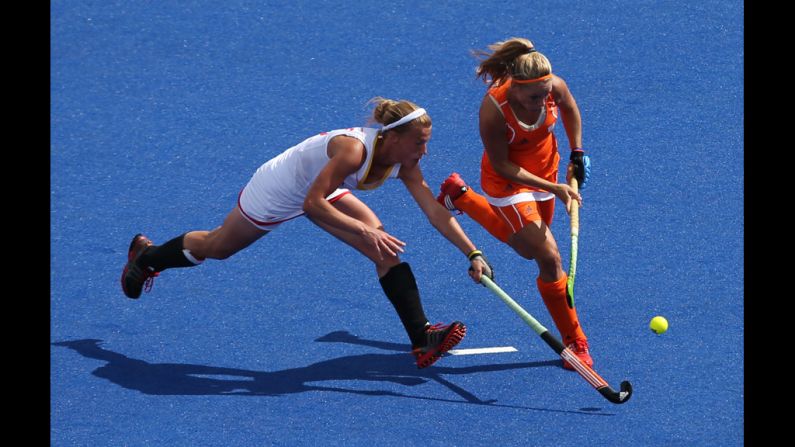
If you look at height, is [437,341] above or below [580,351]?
below

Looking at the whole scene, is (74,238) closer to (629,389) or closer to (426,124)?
(426,124)

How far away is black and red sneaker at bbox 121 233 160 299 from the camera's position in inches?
278

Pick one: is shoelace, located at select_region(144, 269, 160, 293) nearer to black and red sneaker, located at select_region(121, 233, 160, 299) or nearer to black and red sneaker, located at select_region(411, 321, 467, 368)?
black and red sneaker, located at select_region(121, 233, 160, 299)

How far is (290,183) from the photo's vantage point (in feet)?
21.4

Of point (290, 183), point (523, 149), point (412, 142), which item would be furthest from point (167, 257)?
point (523, 149)

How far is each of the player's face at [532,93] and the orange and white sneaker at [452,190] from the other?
3.09ft

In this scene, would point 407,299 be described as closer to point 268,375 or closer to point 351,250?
point 268,375

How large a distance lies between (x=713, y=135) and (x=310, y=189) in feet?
13.5

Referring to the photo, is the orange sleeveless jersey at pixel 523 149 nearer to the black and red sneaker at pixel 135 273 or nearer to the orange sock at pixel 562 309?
the orange sock at pixel 562 309

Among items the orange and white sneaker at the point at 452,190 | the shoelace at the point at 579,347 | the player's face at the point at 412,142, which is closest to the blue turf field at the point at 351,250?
the shoelace at the point at 579,347

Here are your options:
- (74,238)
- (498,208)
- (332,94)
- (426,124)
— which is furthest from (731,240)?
(74,238)

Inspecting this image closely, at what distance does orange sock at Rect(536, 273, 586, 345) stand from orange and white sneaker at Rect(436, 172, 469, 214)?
866 mm

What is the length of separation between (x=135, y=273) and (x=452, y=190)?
190cm

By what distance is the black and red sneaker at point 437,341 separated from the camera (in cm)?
622
